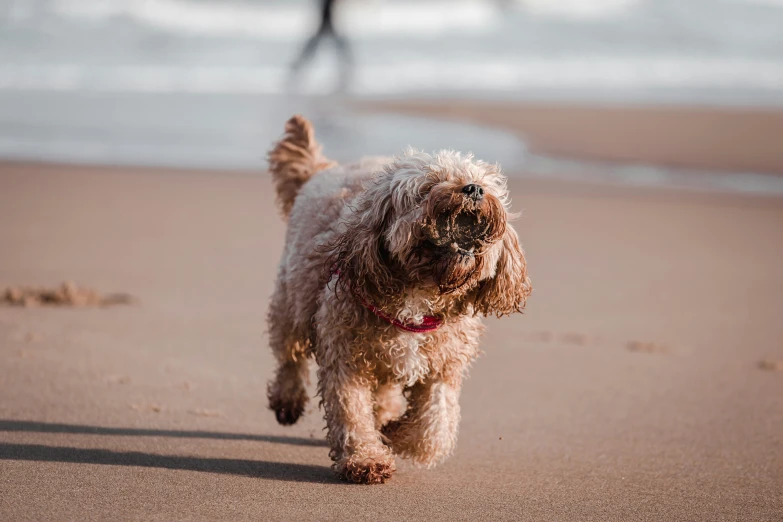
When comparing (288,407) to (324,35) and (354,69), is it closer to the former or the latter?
(324,35)

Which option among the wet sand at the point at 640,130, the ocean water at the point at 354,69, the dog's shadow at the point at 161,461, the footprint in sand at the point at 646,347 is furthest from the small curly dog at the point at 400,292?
the wet sand at the point at 640,130

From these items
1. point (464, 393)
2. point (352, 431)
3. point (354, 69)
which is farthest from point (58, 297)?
point (354, 69)

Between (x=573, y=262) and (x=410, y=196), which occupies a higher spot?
(x=410, y=196)

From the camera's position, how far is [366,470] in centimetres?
400

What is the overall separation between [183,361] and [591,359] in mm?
2556

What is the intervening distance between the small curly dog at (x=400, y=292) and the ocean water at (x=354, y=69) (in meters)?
8.30

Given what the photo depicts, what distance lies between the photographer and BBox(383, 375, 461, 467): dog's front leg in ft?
13.6

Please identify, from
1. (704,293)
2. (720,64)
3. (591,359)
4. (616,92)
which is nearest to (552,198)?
(704,293)

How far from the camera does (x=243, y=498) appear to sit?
376 cm

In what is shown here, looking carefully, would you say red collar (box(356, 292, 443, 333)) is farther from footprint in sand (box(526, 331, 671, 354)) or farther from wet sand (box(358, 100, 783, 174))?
wet sand (box(358, 100, 783, 174))

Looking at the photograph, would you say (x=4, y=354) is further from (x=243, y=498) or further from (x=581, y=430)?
(x=581, y=430)

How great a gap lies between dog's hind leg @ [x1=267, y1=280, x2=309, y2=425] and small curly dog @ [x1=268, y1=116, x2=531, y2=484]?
0.07m

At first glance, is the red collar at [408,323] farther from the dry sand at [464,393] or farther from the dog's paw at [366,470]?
the dry sand at [464,393]

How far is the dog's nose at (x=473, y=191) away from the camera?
3.61 metres
